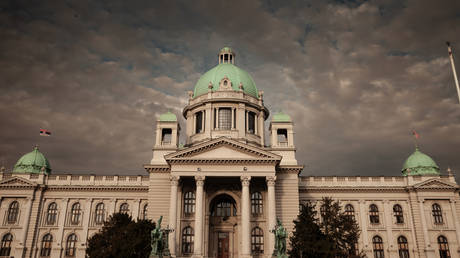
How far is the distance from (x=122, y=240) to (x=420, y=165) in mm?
43053

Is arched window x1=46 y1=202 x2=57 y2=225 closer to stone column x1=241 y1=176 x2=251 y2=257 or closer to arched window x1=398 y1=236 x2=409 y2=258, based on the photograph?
stone column x1=241 y1=176 x2=251 y2=257

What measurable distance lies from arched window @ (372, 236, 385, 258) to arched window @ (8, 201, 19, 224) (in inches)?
1958

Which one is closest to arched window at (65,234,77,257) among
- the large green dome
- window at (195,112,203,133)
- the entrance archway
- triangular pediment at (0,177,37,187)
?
triangular pediment at (0,177,37,187)

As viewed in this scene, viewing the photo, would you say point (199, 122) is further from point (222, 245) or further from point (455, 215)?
point (455, 215)

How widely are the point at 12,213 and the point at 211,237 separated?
2864 centimetres

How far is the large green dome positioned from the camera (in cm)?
5584

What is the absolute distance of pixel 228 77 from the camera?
56.2 metres

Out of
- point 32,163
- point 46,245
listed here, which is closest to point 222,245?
point 46,245

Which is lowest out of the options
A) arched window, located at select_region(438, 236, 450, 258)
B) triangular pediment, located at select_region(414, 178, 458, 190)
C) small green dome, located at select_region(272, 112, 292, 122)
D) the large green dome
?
arched window, located at select_region(438, 236, 450, 258)

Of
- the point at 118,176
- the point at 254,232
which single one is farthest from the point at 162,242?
the point at 118,176

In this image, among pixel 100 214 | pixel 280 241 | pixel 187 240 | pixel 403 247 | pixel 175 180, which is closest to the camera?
pixel 280 241

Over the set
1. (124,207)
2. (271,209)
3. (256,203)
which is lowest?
(271,209)

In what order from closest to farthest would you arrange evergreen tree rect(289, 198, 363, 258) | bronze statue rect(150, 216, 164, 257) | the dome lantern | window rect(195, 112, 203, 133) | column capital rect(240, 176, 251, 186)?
bronze statue rect(150, 216, 164, 257) → evergreen tree rect(289, 198, 363, 258) → column capital rect(240, 176, 251, 186) → window rect(195, 112, 203, 133) → the dome lantern

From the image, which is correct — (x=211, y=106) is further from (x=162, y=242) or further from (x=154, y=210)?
(x=162, y=242)
